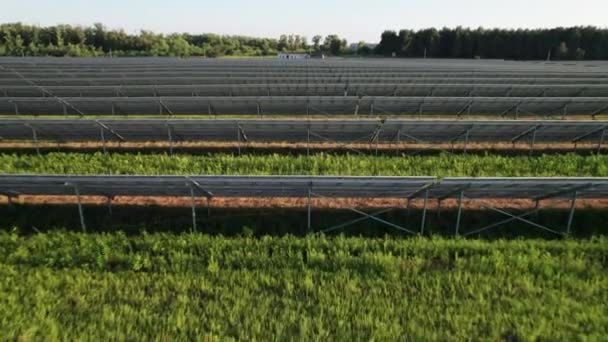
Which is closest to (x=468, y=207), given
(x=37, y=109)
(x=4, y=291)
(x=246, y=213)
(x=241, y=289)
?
(x=246, y=213)

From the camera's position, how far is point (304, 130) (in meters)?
12.2

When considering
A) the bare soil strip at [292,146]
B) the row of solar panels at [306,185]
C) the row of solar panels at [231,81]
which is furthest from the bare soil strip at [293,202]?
the row of solar panels at [231,81]

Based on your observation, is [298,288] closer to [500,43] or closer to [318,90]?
[318,90]

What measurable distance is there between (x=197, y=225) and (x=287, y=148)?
5.35 metres

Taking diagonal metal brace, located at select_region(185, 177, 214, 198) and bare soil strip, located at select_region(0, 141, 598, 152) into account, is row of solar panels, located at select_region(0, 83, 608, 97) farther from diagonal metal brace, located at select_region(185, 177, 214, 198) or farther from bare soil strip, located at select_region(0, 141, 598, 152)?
diagonal metal brace, located at select_region(185, 177, 214, 198)

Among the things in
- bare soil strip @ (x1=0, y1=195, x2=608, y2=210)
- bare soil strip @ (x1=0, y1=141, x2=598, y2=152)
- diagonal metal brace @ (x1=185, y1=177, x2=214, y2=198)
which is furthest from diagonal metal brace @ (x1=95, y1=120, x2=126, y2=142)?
diagonal metal brace @ (x1=185, y1=177, x2=214, y2=198)

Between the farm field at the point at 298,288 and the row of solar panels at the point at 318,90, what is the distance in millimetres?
13367

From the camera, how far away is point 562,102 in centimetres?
1564

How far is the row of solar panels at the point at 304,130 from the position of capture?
11.5m

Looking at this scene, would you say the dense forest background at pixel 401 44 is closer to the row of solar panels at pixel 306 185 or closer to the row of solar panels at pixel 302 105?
the row of solar panels at pixel 302 105

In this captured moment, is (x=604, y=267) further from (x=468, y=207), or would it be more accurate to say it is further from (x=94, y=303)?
(x=94, y=303)

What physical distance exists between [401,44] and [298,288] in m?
94.3

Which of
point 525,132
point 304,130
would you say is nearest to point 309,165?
point 304,130

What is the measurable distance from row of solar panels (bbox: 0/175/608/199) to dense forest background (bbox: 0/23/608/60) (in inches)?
2818
